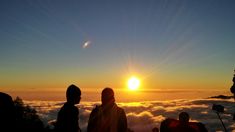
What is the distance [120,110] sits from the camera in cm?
884

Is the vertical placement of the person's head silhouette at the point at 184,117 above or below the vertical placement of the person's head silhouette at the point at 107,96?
below

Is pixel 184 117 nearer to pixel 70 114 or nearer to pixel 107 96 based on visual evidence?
pixel 107 96

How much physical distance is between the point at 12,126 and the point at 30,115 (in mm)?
81434

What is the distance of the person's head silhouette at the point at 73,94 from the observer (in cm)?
725

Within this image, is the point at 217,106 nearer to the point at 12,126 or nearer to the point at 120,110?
the point at 120,110

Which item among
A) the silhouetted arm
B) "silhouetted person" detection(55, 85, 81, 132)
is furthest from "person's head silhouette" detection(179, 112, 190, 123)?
"silhouetted person" detection(55, 85, 81, 132)

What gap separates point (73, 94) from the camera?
728cm

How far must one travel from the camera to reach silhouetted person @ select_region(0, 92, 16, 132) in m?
5.20

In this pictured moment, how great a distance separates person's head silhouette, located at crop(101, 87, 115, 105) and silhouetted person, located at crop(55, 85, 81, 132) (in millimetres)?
1132

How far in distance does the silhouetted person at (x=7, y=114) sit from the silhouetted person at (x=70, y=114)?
1850 mm

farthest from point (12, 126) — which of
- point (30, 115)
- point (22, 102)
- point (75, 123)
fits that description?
point (22, 102)

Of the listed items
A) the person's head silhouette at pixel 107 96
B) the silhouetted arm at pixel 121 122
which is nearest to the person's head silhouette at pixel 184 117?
the silhouetted arm at pixel 121 122

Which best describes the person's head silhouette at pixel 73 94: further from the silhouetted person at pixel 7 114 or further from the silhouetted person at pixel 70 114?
the silhouetted person at pixel 7 114

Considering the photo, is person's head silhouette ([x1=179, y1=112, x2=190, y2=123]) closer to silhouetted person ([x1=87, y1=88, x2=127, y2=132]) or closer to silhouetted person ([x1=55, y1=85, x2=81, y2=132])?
silhouetted person ([x1=87, y1=88, x2=127, y2=132])
